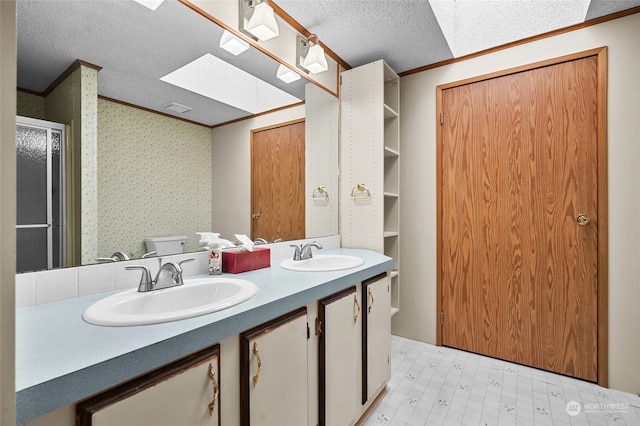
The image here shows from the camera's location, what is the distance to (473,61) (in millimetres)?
2336

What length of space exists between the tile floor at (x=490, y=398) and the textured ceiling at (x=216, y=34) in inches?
75.7

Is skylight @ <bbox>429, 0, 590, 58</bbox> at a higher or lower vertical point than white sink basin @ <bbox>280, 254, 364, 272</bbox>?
higher

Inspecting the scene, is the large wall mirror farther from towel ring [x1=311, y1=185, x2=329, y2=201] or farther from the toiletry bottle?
towel ring [x1=311, y1=185, x2=329, y2=201]

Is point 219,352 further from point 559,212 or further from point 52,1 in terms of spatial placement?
point 559,212

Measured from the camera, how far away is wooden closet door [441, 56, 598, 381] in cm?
196

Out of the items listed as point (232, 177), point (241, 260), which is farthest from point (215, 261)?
point (232, 177)

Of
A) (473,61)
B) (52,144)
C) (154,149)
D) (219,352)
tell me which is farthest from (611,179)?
(52,144)

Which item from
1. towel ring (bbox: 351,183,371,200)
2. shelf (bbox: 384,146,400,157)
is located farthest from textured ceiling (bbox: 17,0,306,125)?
shelf (bbox: 384,146,400,157)

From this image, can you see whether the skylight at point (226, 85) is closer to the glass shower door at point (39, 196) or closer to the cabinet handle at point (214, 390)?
the glass shower door at point (39, 196)

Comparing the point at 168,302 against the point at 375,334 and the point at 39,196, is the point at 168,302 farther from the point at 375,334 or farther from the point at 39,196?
the point at 375,334

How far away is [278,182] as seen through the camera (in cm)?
199

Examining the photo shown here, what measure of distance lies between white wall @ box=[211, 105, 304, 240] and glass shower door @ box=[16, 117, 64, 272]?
2.04ft

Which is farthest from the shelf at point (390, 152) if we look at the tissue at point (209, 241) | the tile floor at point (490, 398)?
the tile floor at point (490, 398)

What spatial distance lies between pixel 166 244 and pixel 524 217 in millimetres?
2272
